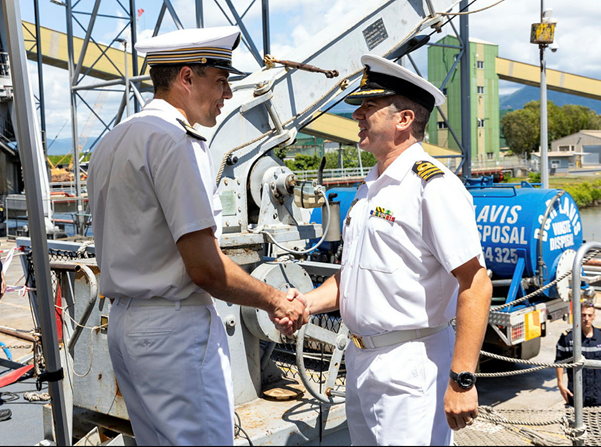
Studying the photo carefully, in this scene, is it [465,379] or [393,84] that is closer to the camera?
[465,379]

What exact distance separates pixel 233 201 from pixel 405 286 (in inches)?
82.5

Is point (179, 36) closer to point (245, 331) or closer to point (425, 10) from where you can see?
point (245, 331)

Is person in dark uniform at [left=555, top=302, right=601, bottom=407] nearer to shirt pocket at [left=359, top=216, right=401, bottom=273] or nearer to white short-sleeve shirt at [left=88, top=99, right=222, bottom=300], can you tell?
shirt pocket at [left=359, top=216, right=401, bottom=273]

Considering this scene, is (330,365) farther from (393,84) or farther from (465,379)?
(393,84)

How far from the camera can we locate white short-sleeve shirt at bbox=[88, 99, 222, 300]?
2221 mm

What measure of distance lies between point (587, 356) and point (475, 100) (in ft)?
168

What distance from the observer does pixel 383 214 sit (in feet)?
8.52

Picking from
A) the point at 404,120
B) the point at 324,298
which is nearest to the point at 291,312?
the point at 324,298

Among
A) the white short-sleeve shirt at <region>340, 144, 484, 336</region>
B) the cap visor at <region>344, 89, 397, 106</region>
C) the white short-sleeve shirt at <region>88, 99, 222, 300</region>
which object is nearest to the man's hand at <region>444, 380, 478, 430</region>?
the white short-sleeve shirt at <region>340, 144, 484, 336</region>

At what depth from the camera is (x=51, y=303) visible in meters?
2.78

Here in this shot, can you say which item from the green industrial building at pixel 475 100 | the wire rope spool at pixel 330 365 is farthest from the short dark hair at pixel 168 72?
the green industrial building at pixel 475 100

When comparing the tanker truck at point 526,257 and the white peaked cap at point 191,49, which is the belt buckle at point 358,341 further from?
the tanker truck at point 526,257

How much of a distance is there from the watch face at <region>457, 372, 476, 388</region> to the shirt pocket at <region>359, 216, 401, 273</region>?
48 cm

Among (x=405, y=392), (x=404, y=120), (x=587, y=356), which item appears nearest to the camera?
(x=405, y=392)
